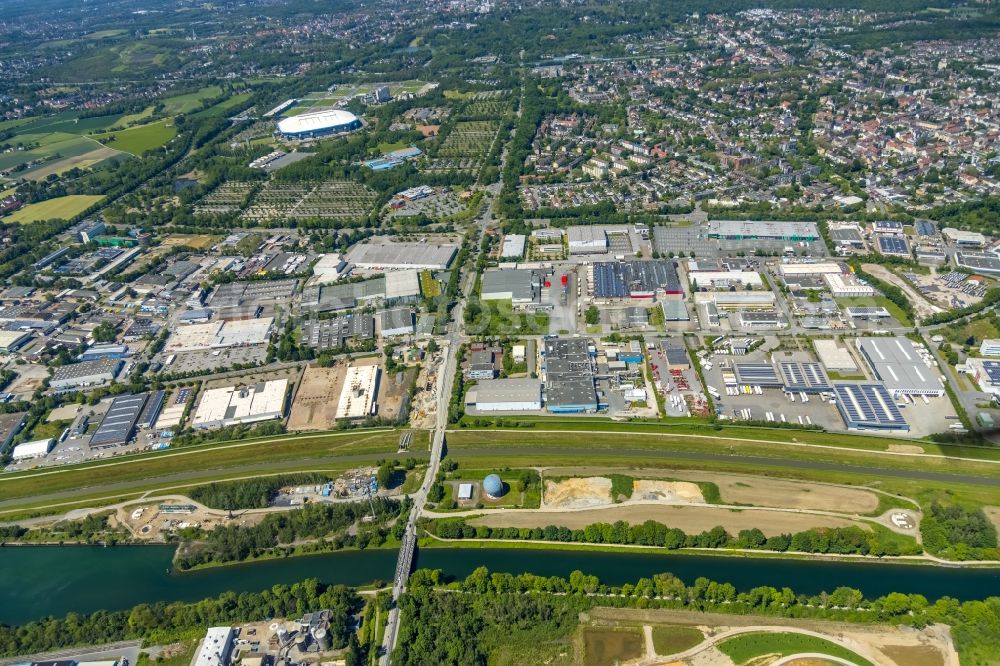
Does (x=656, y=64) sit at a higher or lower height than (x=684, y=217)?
A: higher

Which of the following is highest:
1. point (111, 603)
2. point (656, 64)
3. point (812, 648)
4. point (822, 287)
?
point (656, 64)

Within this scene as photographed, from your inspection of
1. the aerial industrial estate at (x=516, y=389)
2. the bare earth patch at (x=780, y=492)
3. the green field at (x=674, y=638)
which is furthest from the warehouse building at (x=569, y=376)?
the green field at (x=674, y=638)

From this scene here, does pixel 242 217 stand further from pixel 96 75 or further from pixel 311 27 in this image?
pixel 311 27

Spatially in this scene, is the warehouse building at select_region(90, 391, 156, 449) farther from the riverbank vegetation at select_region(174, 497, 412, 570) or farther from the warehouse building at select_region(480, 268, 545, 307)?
the warehouse building at select_region(480, 268, 545, 307)

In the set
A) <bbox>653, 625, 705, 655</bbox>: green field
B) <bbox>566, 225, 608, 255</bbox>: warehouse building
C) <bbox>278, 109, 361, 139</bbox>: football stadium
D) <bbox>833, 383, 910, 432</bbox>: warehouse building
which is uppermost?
<bbox>278, 109, 361, 139</bbox>: football stadium

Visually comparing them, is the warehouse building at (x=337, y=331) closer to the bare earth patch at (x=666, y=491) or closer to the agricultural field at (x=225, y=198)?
the bare earth patch at (x=666, y=491)

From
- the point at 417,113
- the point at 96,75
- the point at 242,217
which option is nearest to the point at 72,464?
the point at 242,217

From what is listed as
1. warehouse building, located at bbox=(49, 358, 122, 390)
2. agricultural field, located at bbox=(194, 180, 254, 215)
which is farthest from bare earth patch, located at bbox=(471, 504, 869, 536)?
agricultural field, located at bbox=(194, 180, 254, 215)

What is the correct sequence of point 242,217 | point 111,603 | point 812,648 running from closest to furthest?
point 812,648 → point 111,603 → point 242,217
